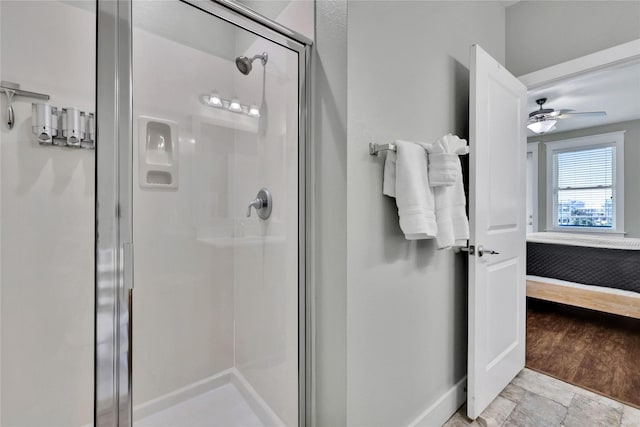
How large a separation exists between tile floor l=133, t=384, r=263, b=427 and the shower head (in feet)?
5.64

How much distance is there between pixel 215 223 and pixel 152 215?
31 cm

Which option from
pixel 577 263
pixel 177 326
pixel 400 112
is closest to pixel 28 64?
pixel 177 326

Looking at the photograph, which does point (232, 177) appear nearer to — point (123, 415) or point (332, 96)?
point (332, 96)

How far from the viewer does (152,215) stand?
5.11ft

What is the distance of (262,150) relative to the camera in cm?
162

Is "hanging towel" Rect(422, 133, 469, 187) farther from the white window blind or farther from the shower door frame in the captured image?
the white window blind

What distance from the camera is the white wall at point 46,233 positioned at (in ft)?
4.17

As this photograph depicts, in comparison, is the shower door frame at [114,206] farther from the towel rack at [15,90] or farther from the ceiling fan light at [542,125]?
the ceiling fan light at [542,125]

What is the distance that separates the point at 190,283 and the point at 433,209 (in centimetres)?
133

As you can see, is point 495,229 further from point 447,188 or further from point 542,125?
point 542,125

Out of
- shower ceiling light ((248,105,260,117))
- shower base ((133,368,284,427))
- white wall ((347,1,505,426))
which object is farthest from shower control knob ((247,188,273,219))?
shower base ((133,368,284,427))

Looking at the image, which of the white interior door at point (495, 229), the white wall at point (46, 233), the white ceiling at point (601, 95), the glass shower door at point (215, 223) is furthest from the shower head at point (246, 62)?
the white ceiling at point (601, 95)

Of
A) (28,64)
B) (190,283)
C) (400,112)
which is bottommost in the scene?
(190,283)

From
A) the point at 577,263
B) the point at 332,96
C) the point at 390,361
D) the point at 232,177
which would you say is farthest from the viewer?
the point at 577,263
